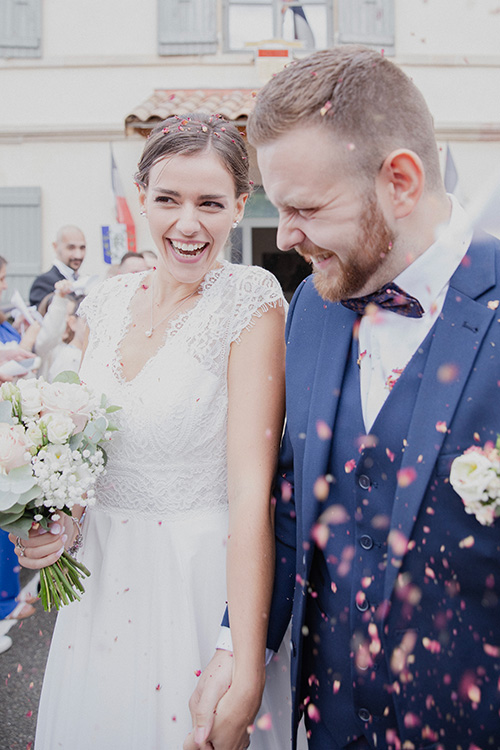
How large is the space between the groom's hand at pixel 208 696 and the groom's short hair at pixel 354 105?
1240 millimetres

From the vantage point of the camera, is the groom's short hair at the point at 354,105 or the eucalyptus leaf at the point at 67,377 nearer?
the groom's short hair at the point at 354,105

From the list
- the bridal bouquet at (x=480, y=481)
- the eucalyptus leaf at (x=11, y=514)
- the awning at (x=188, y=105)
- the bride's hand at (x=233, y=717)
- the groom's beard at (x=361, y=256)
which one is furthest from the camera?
the awning at (x=188, y=105)

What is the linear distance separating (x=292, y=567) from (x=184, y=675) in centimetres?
45

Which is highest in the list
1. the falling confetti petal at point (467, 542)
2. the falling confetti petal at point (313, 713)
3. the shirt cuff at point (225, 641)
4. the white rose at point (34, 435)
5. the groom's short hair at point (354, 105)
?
the groom's short hair at point (354, 105)

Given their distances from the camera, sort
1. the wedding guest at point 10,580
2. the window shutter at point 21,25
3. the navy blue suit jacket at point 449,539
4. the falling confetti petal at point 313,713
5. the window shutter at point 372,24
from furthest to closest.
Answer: the window shutter at point 372,24, the window shutter at point 21,25, the wedding guest at point 10,580, the falling confetti petal at point 313,713, the navy blue suit jacket at point 449,539

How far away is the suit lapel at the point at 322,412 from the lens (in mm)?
1489

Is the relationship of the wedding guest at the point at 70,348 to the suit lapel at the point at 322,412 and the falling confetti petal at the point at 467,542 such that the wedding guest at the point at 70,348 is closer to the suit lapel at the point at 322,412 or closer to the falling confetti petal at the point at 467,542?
the suit lapel at the point at 322,412

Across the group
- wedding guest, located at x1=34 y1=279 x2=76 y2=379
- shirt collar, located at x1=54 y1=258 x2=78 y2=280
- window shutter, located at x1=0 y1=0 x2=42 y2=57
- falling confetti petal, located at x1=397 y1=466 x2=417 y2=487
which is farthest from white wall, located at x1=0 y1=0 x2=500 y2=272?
falling confetti petal, located at x1=397 y1=466 x2=417 y2=487

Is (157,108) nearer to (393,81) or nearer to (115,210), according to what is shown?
(115,210)

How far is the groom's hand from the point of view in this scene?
1514 mm

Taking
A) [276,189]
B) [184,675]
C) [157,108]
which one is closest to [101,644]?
[184,675]

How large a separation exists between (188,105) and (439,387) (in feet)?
24.6

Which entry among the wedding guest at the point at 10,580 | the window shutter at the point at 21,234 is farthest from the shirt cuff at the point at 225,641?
the window shutter at the point at 21,234

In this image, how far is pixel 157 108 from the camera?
765 cm
